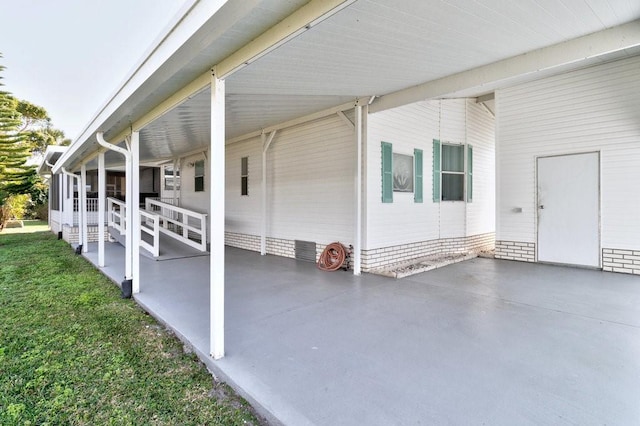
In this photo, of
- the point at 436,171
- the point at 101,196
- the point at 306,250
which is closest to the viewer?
the point at 101,196

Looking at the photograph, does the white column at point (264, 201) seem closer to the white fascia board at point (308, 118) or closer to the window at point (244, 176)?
the white fascia board at point (308, 118)

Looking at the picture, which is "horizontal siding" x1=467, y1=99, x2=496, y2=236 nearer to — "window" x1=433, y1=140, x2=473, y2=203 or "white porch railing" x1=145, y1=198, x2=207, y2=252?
"window" x1=433, y1=140, x2=473, y2=203

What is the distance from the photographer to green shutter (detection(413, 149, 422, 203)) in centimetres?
669

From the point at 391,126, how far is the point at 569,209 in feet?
12.0

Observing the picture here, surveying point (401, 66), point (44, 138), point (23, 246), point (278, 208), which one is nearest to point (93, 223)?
point (23, 246)

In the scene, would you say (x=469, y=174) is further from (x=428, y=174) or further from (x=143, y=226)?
(x=143, y=226)

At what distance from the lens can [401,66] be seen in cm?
359

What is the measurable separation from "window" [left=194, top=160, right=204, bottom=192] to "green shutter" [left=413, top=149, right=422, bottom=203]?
21.7 feet

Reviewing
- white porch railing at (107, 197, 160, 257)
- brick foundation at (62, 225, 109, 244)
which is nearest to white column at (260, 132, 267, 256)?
white porch railing at (107, 197, 160, 257)

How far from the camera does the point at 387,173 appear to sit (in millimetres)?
6066

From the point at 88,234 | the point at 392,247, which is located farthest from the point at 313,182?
the point at 88,234

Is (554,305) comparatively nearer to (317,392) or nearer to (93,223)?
(317,392)

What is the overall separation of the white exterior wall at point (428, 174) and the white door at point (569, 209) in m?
1.62

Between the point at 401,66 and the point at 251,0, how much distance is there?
7.20 feet
